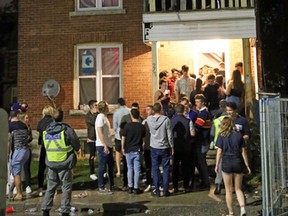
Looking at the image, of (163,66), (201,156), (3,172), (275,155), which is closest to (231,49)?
(163,66)

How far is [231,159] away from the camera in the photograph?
7.09m

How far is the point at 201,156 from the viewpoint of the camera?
930 centimetres

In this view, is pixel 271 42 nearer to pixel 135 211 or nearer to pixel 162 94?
pixel 162 94

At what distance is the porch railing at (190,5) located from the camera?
12008 millimetres

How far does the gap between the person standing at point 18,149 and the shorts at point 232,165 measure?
434cm

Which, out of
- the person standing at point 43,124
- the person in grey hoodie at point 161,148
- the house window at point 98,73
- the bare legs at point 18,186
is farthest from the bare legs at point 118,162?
the house window at point 98,73

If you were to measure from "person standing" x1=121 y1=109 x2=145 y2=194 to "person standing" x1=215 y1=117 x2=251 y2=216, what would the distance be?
7.82 feet

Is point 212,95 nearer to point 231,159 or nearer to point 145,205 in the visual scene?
A: point 145,205

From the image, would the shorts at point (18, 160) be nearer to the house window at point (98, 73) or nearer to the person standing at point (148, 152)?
the person standing at point (148, 152)

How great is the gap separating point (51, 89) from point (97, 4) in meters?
3.28

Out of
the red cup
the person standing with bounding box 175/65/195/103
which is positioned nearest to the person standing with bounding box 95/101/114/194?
the red cup

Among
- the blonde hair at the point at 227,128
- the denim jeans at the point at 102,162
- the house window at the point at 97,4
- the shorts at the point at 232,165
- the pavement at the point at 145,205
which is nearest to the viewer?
the shorts at the point at 232,165

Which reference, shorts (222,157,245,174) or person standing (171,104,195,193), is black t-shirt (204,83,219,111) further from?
shorts (222,157,245,174)

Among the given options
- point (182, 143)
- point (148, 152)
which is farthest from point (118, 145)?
point (182, 143)
